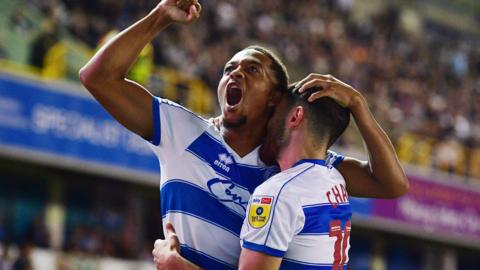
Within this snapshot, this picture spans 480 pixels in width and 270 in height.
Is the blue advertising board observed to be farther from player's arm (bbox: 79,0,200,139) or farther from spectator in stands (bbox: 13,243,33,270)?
player's arm (bbox: 79,0,200,139)

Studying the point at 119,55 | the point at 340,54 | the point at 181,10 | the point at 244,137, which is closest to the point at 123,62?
the point at 119,55

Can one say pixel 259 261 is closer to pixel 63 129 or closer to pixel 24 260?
pixel 24 260

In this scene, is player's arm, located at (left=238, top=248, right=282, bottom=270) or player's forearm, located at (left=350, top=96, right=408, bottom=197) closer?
player's arm, located at (left=238, top=248, right=282, bottom=270)

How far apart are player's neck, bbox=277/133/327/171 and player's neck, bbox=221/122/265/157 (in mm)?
361

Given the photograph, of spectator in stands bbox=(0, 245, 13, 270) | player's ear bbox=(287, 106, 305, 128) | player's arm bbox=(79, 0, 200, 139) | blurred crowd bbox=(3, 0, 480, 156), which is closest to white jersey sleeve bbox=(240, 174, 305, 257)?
player's ear bbox=(287, 106, 305, 128)

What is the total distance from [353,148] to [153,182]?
4.45 meters

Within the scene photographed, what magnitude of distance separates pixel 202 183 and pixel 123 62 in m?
0.63

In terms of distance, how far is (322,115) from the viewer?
4.36m

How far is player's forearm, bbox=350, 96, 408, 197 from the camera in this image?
4.71m

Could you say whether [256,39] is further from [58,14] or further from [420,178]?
[58,14]

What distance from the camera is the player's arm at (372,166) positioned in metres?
4.63

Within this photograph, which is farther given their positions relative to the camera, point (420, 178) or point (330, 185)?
point (420, 178)

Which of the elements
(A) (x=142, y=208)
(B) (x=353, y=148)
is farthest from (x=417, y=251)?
(A) (x=142, y=208)

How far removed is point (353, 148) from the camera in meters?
19.1
